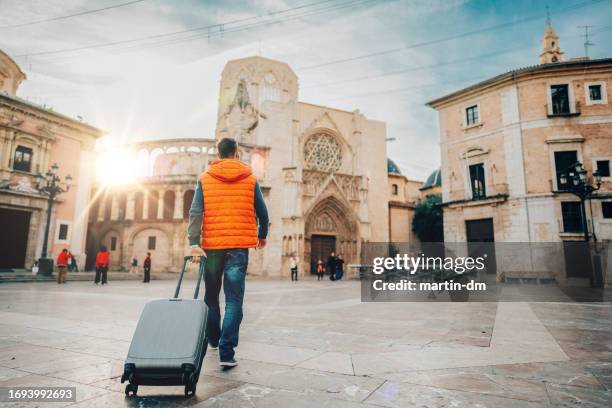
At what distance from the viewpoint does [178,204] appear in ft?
93.7

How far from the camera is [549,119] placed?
67.4 ft

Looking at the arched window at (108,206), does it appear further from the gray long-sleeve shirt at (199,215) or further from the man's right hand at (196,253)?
the man's right hand at (196,253)

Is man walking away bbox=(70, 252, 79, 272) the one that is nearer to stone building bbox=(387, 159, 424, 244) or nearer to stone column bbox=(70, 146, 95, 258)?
stone column bbox=(70, 146, 95, 258)

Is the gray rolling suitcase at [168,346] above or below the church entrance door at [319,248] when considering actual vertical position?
below

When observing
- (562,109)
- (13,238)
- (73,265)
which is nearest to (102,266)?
(73,265)

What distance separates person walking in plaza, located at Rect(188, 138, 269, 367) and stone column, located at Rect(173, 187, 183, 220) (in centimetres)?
2642

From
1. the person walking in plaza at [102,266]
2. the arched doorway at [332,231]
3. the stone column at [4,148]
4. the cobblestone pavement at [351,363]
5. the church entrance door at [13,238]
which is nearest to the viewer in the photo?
the cobblestone pavement at [351,363]

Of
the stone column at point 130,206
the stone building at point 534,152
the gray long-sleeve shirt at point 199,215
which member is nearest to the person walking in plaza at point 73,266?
the stone column at point 130,206

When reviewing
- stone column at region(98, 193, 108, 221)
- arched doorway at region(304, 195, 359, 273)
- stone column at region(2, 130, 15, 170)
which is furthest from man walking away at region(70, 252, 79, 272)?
arched doorway at region(304, 195, 359, 273)

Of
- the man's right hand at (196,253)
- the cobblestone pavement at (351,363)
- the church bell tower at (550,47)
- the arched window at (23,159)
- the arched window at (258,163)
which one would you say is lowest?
the cobblestone pavement at (351,363)

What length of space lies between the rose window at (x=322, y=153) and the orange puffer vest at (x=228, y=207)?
27.6 metres

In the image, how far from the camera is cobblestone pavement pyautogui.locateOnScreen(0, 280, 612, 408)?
2.28 meters

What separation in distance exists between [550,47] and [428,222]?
678 inches

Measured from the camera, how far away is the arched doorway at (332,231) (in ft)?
96.5
